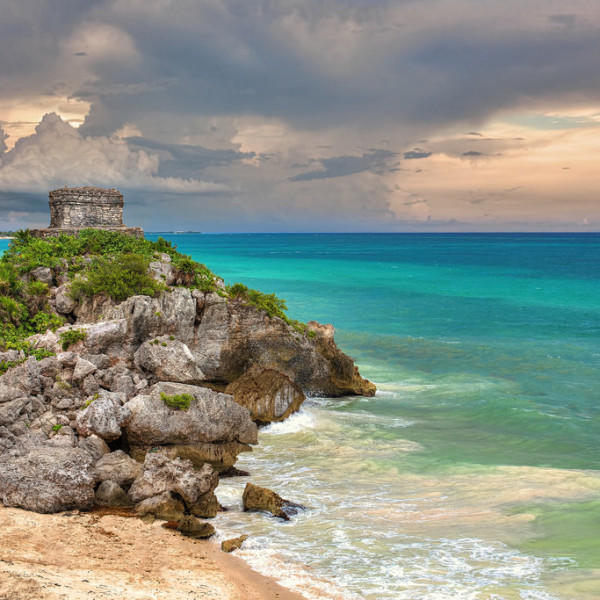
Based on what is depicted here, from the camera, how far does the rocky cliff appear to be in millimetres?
15516

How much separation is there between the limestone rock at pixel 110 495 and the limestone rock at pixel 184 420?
2.32 meters

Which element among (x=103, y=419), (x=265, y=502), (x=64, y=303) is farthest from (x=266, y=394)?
(x=64, y=303)

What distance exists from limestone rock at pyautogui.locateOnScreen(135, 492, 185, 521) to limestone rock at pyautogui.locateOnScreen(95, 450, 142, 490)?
1.11 m

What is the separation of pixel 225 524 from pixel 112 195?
863 inches

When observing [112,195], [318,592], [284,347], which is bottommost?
[318,592]

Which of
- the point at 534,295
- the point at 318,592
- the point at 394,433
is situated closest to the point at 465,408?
the point at 394,433

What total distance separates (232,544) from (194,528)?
108 cm

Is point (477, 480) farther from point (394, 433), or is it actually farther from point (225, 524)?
point (225, 524)

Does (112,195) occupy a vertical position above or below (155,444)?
above

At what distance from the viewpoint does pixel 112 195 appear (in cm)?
3195

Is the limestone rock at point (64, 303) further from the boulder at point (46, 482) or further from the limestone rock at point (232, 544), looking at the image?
the limestone rock at point (232, 544)

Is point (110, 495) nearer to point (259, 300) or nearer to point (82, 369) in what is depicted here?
point (82, 369)

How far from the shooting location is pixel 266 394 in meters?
23.8

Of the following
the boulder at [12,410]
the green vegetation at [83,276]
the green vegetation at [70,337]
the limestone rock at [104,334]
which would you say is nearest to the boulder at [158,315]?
the green vegetation at [83,276]
